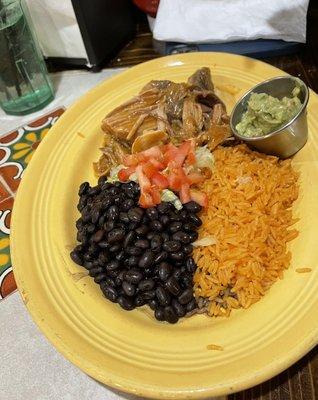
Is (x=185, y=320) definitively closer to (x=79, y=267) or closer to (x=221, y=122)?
(x=79, y=267)

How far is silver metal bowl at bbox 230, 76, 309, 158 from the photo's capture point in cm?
200

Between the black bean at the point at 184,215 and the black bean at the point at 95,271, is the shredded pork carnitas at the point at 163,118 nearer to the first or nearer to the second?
the black bean at the point at 184,215

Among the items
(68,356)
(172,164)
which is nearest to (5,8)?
(172,164)

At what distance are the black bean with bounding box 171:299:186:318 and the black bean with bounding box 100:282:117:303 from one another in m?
0.24

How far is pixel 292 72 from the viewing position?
2.79 m

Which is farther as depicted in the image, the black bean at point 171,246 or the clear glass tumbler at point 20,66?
the clear glass tumbler at point 20,66

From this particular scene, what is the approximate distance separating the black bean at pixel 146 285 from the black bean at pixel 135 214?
0.27 meters

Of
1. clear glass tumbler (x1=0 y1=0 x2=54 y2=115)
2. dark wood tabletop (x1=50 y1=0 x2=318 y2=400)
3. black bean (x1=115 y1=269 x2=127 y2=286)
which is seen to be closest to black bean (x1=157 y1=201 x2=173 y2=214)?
black bean (x1=115 y1=269 x2=127 y2=286)

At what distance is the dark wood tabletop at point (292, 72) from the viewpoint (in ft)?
5.28

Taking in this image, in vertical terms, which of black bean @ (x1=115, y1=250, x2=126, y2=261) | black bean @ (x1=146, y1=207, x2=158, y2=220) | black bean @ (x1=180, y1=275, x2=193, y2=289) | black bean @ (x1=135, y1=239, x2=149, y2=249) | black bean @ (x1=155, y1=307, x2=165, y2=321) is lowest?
black bean @ (x1=155, y1=307, x2=165, y2=321)

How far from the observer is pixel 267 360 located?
1456 mm

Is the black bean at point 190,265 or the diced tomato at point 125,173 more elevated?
the diced tomato at point 125,173

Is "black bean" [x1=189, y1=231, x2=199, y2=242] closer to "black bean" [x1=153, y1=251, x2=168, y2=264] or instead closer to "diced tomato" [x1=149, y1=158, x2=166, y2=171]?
"black bean" [x1=153, y1=251, x2=168, y2=264]

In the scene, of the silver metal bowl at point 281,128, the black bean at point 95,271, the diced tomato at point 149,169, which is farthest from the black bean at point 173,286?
the silver metal bowl at point 281,128
